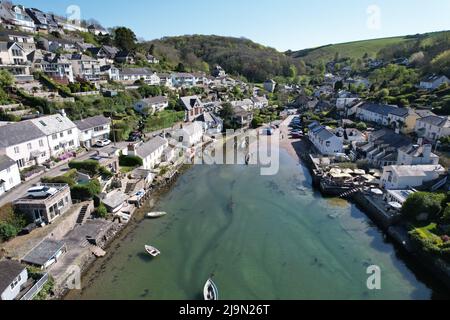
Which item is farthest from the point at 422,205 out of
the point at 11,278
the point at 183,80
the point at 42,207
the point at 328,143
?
the point at 183,80

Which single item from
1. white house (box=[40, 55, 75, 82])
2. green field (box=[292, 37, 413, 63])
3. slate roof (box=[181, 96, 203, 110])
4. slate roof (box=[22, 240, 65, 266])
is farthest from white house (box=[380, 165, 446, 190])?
green field (box=[292, 37, 413, 63])

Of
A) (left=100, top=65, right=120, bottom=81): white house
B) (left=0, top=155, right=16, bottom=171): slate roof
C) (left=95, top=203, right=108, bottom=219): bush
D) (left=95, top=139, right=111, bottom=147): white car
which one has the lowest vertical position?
(left=95, top=203, right=108, bottom=219): bush

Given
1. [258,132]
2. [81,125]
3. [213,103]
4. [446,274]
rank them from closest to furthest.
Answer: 1. [446,274]
2. [81,125]
3. [258,132]
4. [213,103]

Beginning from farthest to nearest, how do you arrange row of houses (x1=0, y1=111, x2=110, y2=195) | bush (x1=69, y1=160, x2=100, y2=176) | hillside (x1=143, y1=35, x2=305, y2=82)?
hillside (x1=143, y1=35, x2=305, y2=82), bush (x1=69, y1=160, x2=100, y2=176), row of houses (x1=0, y1=111, x2=110, y2=195)

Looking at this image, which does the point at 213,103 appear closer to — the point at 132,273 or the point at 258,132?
the point at 258,132

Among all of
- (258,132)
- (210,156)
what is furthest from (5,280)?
(258,132)

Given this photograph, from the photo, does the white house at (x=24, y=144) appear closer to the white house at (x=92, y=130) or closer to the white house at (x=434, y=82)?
the white house at (x=92, y=130)

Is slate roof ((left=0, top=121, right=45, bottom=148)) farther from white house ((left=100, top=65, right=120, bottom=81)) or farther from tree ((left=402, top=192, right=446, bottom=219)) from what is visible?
tree ((left=402, top=192, right=446, bottom=219))
